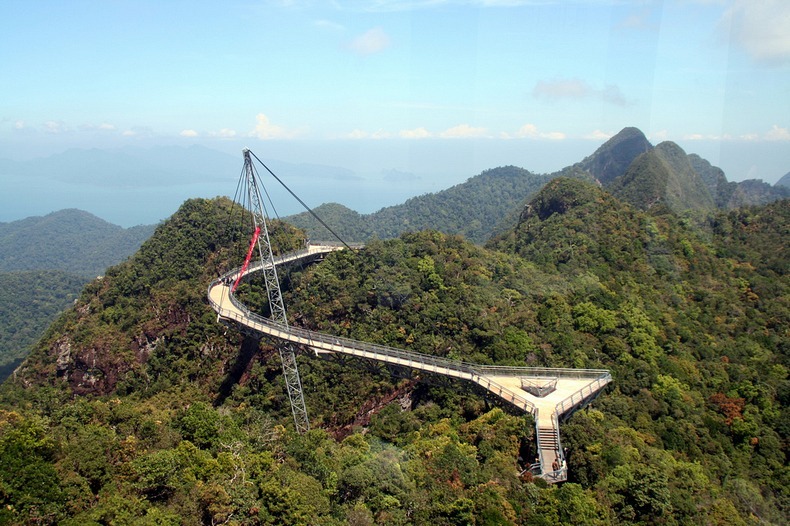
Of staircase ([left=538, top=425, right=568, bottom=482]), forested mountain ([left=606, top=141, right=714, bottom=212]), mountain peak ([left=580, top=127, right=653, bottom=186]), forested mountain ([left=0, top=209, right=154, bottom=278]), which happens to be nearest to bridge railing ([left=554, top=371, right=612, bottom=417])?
staircase ([left=538, top=425, right=568, bottom=482])

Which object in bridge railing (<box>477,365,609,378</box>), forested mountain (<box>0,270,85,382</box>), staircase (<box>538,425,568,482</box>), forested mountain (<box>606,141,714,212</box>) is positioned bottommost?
forested mountain (<box>0,270,85,382</box>)

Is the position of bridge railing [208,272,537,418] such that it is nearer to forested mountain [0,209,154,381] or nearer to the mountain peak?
forested mountain [0,209,154,381]

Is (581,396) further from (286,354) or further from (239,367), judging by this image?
(239,367)

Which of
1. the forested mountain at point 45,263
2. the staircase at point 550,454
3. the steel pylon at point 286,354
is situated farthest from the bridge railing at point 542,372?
the forested mountain at point 45,263

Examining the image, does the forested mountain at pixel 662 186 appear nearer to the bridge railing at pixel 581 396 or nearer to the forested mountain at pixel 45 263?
the bridge railing at pixel 581 396

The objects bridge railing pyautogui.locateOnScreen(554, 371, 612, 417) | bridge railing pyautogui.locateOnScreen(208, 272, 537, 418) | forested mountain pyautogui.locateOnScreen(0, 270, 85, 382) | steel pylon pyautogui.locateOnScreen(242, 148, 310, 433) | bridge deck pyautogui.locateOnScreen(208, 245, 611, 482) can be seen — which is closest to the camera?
bridge deck pyautogui.locateOnScreen(208, 245, 611, 482)

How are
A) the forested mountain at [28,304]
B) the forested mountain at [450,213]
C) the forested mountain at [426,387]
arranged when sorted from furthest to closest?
1. the forested mountain at [450,213]
2. the forested mountain at [28,304]
3. the forested mountain at [426,387]
